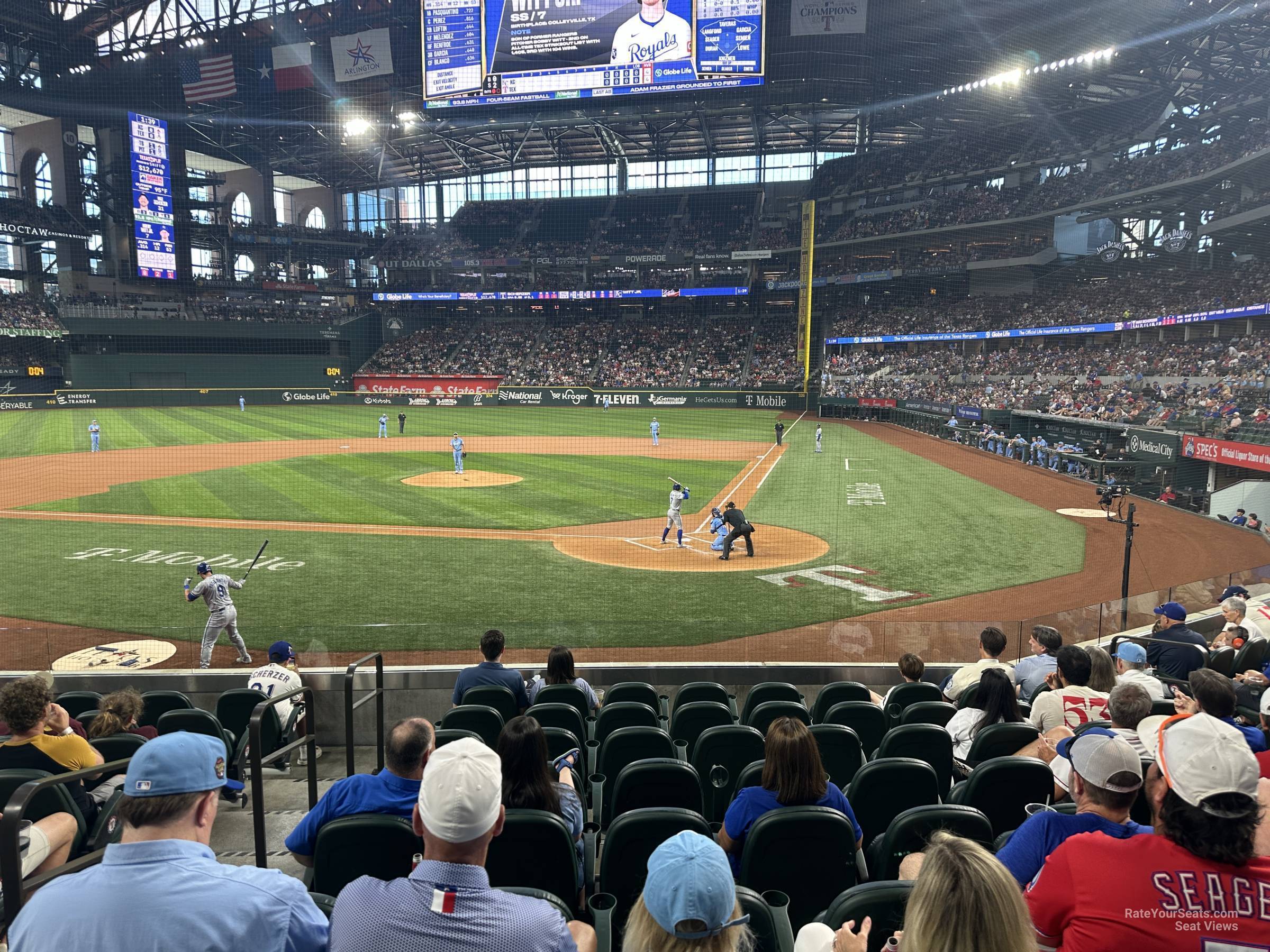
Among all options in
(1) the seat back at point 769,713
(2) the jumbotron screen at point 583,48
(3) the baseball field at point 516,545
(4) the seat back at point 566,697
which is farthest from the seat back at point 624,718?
(2) the jumbotron screen at point 583,48

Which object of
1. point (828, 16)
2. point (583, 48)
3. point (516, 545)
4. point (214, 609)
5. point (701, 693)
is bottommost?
point (516, 545)

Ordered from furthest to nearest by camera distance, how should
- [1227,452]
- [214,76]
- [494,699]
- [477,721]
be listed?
[214,76] → [1227,452] → [494,699] → [477,721]

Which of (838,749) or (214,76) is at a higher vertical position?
(214,76)

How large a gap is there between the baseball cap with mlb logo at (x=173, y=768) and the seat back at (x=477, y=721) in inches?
151

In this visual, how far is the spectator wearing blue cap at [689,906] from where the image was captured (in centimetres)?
219

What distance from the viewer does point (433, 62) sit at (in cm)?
4612

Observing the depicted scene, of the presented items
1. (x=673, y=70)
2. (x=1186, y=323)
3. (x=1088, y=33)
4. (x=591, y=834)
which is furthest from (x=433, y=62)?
(x=591, y=834)

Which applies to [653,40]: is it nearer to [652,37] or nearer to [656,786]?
[652,37]

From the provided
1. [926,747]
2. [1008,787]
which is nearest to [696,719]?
[926,747]

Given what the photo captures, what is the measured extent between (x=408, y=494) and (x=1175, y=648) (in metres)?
20.8

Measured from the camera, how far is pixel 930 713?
21.9ft

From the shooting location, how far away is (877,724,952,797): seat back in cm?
555

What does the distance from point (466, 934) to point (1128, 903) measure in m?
1.99

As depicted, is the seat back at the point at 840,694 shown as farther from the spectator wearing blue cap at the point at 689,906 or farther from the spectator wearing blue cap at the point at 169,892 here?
the spectator wearing blue cap at the point at 169,892
